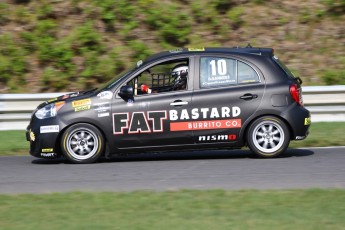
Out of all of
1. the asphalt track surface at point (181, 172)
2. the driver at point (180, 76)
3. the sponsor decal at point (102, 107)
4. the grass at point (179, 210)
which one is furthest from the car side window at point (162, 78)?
the grass at point (179, 210)

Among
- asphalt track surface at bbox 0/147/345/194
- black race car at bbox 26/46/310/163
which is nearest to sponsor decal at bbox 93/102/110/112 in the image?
black race car at bbox 26/46/310/163

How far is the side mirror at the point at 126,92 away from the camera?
11094 mm

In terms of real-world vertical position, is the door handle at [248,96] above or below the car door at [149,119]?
above

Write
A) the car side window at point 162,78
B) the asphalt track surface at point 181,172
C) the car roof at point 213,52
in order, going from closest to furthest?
the asphalt track surface at point 181,172, the car side window at point 162,78, the car roof at point 213,52

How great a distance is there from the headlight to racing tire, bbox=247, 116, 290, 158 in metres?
2.83

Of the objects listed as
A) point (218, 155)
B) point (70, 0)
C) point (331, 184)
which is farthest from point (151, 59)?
point (70, 0)

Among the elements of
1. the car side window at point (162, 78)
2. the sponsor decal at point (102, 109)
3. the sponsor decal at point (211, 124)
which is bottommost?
the sponsor decal at point (211, 124)

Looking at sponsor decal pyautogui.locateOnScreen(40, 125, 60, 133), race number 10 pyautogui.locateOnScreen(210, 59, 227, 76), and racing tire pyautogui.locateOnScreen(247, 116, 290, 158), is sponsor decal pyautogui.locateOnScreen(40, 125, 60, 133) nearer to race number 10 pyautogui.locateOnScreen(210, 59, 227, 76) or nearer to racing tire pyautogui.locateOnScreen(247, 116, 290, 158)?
race number 10 pyautogui.locateOnScreen(210, 59, 227, 76)

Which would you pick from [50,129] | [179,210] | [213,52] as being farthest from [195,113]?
[179,210]

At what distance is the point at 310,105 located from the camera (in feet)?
48.2

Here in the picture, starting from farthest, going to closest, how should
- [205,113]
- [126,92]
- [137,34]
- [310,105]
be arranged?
1. [137,34]
2. [310,105]
3. [205,113]
4. [126,92]

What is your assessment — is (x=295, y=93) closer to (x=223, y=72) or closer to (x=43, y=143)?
(x=223, y=72)

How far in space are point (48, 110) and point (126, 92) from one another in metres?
1.21

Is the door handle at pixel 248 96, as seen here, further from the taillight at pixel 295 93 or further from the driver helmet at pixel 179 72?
the driver helmet at pixel 179 72
